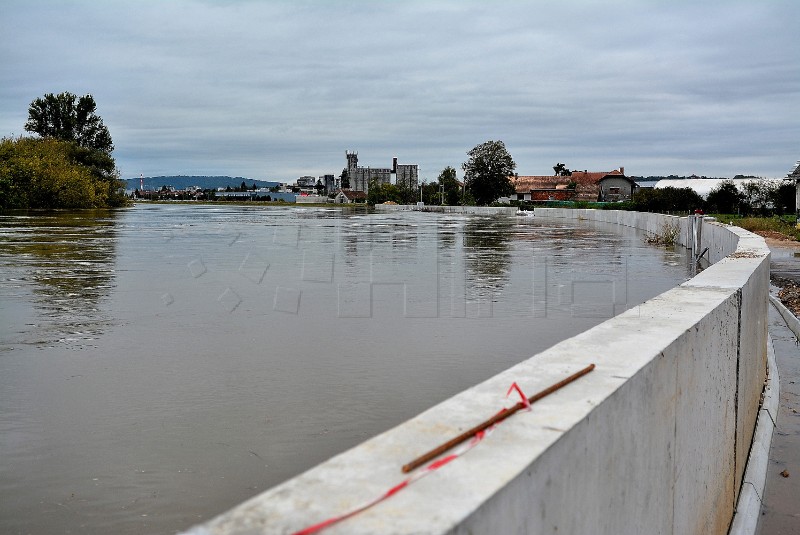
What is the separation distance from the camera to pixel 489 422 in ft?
8.77

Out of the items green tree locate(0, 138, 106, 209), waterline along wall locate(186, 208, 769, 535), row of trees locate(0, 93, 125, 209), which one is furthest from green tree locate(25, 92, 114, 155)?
waterline along wall locate(186, 208, 769, 535)

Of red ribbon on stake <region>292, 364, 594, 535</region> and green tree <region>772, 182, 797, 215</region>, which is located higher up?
green tree <region>772, 182, 797, 215</region>

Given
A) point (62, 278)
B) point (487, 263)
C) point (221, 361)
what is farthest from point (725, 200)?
point (221, 361)

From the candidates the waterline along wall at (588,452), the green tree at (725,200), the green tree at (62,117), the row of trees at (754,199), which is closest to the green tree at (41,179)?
the green tree at (62,117)

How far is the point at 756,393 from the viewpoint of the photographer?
23.6 feet

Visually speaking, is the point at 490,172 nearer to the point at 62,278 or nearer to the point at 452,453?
the point at 62,278

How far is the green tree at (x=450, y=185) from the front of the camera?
460 feet

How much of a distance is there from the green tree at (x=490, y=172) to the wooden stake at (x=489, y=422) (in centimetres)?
12607

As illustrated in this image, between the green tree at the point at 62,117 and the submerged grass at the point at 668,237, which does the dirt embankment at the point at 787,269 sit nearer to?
the submerged grass at the point at 668,237

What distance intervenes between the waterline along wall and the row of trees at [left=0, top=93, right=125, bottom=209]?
59.3 m

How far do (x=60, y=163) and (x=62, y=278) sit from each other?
5957 cm

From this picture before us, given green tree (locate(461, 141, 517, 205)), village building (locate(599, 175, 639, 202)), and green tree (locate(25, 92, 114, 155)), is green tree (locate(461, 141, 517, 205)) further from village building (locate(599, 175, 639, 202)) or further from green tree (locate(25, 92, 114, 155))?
green tree (locate(25, 92, 114, 155))

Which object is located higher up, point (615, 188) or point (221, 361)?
point (615, 188)

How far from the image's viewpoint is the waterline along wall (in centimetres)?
201
